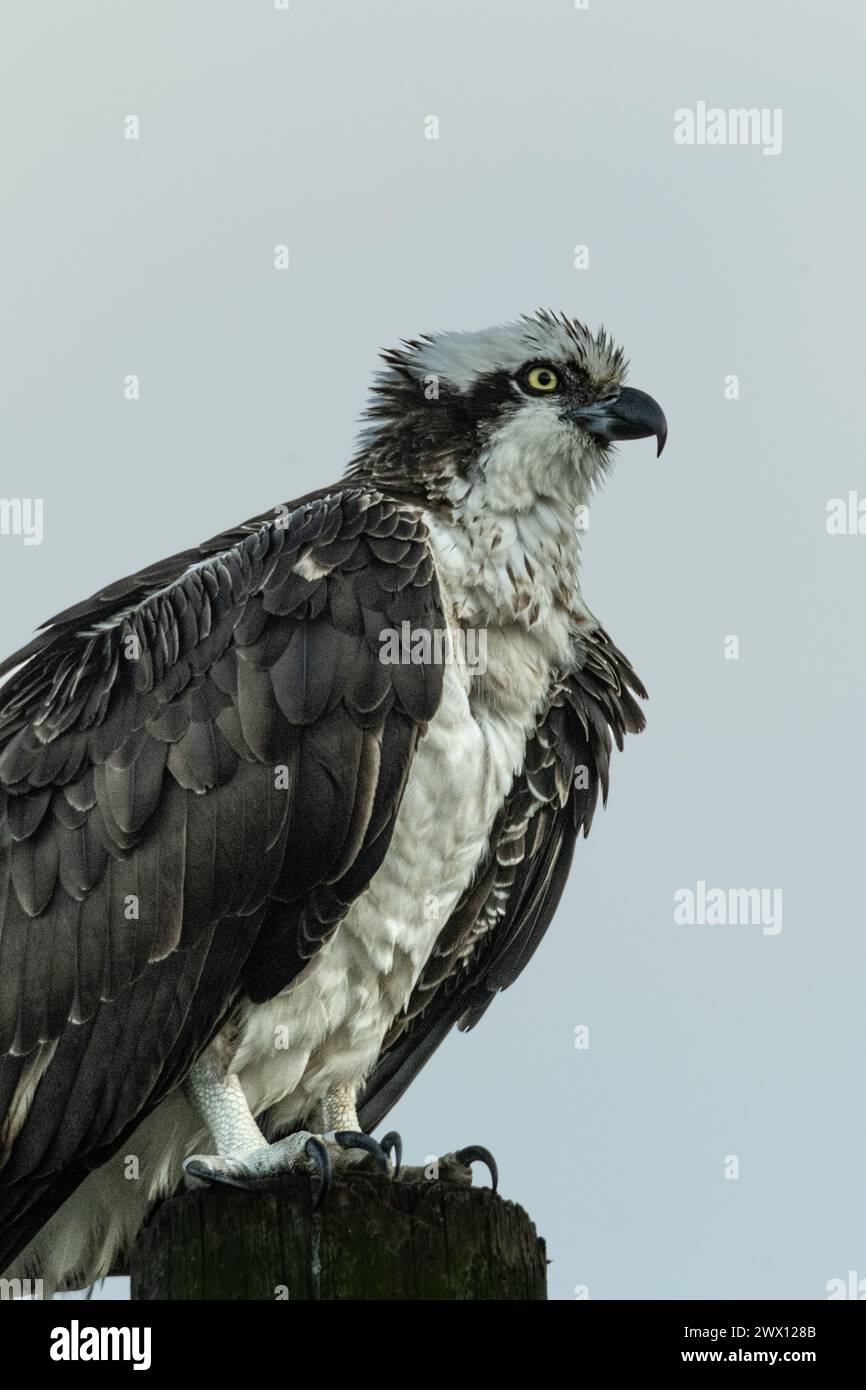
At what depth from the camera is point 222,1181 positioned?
6531mm

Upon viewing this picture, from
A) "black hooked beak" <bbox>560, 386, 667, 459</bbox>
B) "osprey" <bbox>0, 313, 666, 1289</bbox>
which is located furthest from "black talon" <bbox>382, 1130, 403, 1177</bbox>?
"black hooked beak" <bbox>560, 386, 667, 459</bbox>

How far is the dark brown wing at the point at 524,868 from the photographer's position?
8.66m

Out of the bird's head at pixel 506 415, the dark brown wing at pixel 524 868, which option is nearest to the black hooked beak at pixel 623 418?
the bird's head at pixel 506 415

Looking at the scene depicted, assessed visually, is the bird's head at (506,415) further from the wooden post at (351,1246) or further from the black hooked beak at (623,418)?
the wooden post at (351,1246)

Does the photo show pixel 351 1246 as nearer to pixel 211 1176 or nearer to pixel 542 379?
pixel 211 1176

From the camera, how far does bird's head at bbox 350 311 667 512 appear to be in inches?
330

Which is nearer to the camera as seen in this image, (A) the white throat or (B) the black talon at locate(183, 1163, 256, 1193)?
(B) the black talon at locate(183, 1163, 256, 1193)

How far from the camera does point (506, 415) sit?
856 cm

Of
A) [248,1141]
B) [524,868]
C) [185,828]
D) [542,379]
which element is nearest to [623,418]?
[542,379]

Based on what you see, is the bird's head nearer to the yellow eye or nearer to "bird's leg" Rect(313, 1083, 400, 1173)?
the yellow eye

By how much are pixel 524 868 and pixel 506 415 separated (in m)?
2.07

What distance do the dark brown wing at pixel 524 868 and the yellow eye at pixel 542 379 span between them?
1.17m

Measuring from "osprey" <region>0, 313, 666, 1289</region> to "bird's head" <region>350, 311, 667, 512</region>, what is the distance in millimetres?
21
